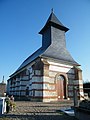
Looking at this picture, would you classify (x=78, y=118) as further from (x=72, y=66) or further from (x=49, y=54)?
(x=72, y=66)

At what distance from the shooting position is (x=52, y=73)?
18047 millimetres

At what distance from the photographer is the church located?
16625 millimetres

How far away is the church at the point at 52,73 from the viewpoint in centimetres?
1662

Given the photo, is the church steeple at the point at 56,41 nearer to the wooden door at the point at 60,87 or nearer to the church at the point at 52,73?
the church at the point at 52,73

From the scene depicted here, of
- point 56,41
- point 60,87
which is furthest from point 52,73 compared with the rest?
point 56,41

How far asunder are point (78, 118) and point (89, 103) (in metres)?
1.24

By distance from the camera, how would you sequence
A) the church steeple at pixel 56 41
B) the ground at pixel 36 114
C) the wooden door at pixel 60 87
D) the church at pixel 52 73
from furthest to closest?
the church steeple at pixel 56 41 < the wooden door at pixel 60 87 < the church at pixel 52 73 < the ground at pixel 36 114

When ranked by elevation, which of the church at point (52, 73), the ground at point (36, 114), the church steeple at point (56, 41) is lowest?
the ground at point (36, 114)

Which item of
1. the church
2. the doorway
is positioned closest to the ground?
the church

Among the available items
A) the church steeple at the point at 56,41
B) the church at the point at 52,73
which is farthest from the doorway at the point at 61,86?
the church steeple at the point at 56,41

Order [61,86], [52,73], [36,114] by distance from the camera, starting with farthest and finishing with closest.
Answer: [61,86], [52,73], [36,114]

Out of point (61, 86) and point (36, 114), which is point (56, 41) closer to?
point (61, 86)

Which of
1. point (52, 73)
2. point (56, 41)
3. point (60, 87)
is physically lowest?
point (60, 87)

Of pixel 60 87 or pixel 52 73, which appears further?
pixel 60 87
